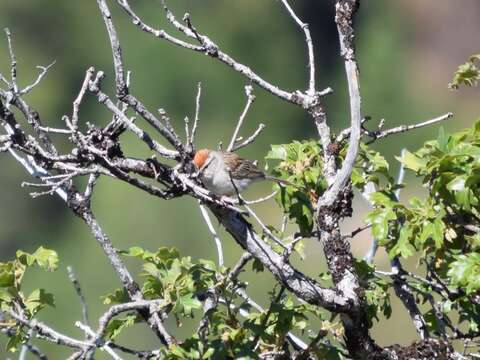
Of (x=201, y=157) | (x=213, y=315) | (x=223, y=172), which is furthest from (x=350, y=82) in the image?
(x=223, y=172)

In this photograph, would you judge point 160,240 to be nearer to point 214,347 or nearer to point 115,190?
point 115,190

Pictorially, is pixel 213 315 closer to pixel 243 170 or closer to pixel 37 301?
pixel 37 301

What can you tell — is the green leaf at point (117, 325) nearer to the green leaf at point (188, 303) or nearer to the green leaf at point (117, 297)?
the green leaf at point (117, 297)

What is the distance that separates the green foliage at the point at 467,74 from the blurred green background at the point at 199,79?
25.2m

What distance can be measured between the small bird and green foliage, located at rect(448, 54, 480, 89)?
2.77 ft

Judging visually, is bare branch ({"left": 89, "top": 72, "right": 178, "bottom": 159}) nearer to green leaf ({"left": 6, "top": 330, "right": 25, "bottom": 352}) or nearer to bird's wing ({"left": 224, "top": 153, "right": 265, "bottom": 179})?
green leaf ({"left": 6, "top": 330, "right": 25, "bottom": 352})

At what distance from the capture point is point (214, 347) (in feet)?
13.1

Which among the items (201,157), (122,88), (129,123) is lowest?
(129,123)

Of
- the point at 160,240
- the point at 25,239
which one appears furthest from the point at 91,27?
the point at 160,240

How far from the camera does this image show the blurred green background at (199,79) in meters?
33.9

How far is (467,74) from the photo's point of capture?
4.62 metres

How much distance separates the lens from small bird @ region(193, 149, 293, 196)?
4543 mm

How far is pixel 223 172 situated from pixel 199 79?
108 feet

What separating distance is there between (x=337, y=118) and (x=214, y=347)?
31.2 metres
